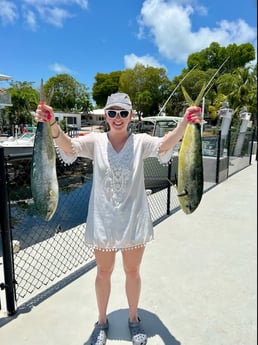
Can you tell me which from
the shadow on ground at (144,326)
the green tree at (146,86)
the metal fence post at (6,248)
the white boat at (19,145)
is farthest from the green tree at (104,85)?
the shadow on ground at (144,326)

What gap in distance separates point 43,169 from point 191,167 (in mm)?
740

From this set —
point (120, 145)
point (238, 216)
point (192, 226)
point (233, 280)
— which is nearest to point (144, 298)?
point (233, 280)

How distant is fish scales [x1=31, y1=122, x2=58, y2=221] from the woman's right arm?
4 centimetres

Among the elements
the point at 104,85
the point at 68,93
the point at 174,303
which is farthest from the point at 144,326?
the point at 104,85

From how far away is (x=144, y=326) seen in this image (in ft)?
7.11

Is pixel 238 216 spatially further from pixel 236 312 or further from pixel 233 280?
pixel 236 312

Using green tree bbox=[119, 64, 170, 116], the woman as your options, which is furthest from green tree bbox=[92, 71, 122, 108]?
A: the woman

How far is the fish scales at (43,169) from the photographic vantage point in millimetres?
1447

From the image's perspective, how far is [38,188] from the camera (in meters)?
1.45

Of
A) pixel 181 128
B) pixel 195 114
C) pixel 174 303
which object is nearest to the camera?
pixel 195 114

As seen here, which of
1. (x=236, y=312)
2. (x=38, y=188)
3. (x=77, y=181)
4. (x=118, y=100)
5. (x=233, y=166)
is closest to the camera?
(x=38, y=188)

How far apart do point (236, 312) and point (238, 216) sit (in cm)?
260

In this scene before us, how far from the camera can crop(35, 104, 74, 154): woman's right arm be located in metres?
1.47

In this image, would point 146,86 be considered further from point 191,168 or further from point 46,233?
point 191,168
